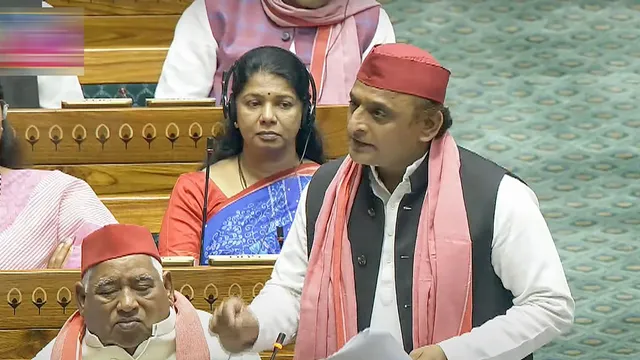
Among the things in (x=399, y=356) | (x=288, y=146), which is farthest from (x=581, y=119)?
(x=399, y=356)

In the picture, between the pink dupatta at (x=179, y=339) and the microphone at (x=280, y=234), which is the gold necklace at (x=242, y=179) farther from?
the pink dupatta at (x=179, y=339)

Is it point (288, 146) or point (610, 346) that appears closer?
point (288, 146)

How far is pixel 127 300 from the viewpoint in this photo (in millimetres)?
2871

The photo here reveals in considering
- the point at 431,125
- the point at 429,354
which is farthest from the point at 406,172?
the point at 429,354

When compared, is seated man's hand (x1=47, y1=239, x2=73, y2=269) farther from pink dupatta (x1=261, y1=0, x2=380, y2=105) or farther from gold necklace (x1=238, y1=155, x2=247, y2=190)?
pink dupatta (x1=261, y1=0, x2=380, y2=105)

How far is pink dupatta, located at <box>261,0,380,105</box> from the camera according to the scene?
14.7 ft

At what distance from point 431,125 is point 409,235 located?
0.22 metres

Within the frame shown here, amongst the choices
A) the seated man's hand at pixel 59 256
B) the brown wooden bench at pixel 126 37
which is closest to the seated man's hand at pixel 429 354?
the seated man's hand at pixel 59 256

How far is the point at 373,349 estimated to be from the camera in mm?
2461

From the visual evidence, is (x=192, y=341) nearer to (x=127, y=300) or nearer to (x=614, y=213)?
(x=127, y=300)

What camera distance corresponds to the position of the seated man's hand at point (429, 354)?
260 cm

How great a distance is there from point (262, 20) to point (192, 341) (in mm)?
1796

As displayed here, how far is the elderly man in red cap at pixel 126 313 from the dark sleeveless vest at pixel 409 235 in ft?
1.03

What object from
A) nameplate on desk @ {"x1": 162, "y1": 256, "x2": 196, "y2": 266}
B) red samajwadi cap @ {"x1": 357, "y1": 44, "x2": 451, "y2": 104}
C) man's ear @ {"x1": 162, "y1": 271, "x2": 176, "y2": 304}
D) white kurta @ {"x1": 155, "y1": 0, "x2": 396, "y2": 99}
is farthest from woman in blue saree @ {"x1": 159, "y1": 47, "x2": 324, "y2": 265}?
red samajwadi cap @ {"x1": 357, "y1": 44, "x2": 451, "y2": 104}
